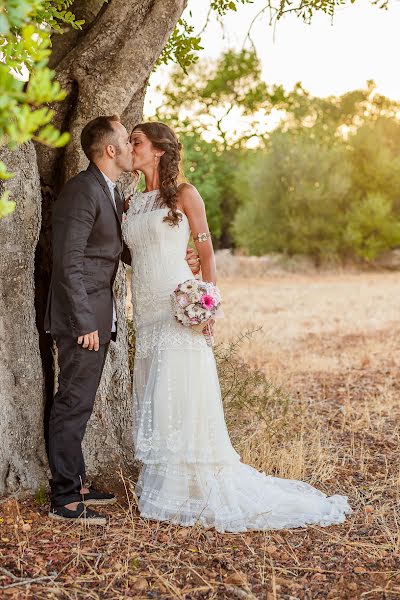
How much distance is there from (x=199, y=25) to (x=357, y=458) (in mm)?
4441

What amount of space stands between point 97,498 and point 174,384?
0.93 metres

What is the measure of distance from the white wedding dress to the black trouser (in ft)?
1.55

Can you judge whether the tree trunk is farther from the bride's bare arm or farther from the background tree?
the bride's bare arm

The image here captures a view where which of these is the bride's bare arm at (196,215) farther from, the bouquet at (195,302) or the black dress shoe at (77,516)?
the black dress shoe at (77,516)

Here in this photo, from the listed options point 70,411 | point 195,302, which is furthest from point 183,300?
point 70,411

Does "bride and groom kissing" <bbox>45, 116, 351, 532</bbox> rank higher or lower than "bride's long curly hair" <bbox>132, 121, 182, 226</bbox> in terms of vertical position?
lower

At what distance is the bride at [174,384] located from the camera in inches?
195

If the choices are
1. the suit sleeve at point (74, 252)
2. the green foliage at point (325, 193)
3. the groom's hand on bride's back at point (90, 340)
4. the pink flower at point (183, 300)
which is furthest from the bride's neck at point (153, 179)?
the green foliage at point (325, 193)

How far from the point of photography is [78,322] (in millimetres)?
4461

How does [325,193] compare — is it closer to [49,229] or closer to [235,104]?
[235,104]

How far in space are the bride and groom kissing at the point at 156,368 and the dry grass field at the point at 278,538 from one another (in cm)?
17

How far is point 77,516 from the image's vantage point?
15.4 ft

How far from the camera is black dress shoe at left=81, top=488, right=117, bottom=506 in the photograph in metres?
4.99

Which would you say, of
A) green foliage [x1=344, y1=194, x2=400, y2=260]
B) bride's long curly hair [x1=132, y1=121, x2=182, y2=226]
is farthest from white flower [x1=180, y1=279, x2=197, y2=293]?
green foliage [x1=344, y1=194, x2=400, y2=260]
